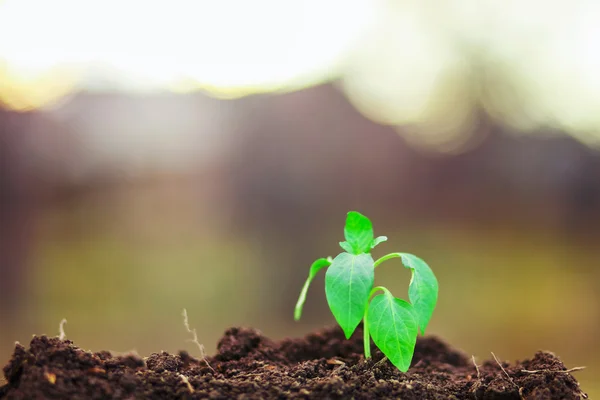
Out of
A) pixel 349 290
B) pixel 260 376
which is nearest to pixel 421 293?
pixel 349 290

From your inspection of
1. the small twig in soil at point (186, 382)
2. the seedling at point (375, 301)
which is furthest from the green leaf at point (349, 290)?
the small twig in soil at point (186, 382)

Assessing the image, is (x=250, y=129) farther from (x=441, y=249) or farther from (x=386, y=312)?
(x=386, y=312)

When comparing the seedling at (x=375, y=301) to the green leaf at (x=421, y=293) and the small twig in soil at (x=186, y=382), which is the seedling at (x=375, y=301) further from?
the small twig in soil at (x=186, y=382)

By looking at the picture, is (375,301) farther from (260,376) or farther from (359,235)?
(260,376)

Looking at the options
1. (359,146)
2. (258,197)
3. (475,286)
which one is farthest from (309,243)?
(475,286)

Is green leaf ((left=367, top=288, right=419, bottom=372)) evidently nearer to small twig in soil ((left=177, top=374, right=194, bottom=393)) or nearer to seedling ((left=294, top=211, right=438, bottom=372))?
seedling ((left=294, top=211, right=438, bottom=372))
